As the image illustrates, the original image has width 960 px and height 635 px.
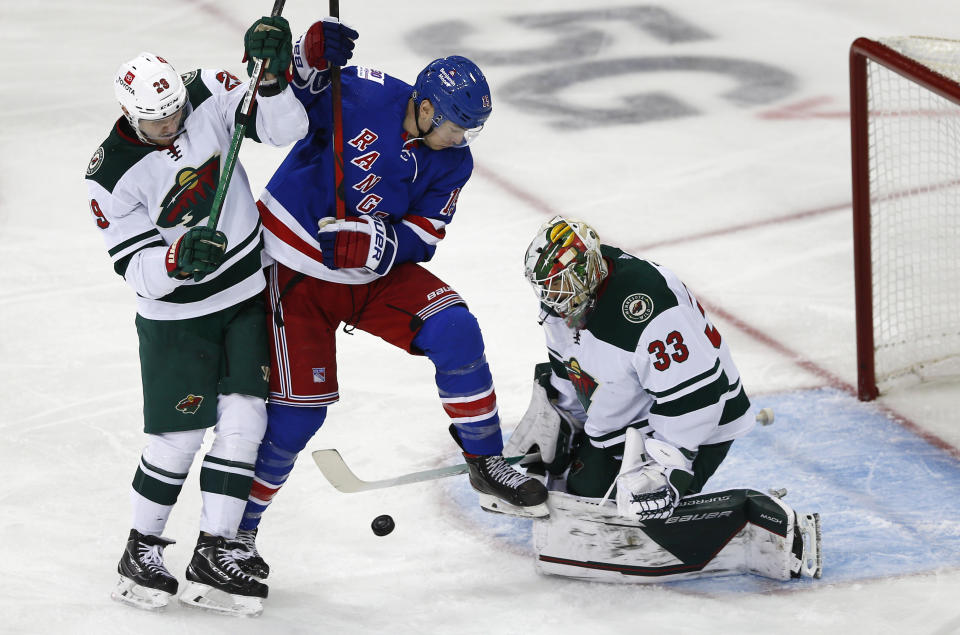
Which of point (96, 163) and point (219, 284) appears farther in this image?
point (219, 284)

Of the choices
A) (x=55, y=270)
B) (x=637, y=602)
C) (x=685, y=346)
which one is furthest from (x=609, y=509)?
(x=55, y=270)

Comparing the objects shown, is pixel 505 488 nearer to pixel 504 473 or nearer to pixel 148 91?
pixel 504 473

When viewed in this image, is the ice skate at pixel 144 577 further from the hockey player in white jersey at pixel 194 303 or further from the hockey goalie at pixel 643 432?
the hockey goalie at pixel 643 432

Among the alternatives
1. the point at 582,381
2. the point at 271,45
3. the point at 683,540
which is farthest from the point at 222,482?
the point at 683,540


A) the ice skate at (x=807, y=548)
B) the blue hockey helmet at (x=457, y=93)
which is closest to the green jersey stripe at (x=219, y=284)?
the blue hockey helmet at (x=457, y=93)

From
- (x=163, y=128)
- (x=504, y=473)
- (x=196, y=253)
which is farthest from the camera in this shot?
(x=504, y=473)

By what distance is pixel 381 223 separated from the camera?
3217 mm

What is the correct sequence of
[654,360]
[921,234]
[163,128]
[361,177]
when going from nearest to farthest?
[163,128], [654,360], [361,177], [921,234]

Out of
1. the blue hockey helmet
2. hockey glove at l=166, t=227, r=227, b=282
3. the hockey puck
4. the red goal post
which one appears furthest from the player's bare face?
the red goal post

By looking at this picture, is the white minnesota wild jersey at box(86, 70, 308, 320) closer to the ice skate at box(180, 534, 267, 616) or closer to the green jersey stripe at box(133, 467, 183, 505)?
the green jersey stripe at box(133, 467, 183, 505)

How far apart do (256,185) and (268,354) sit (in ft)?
9.09

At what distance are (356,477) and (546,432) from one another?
511 mm

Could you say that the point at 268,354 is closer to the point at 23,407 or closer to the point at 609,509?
the point at 609,509

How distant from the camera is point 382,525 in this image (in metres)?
3.41
